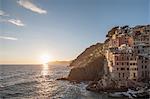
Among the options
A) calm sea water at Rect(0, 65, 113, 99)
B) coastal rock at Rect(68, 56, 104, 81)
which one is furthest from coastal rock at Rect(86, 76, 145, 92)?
coastal rock at Rect(68, 56, 104, 81)

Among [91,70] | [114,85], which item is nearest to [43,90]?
[114,85]

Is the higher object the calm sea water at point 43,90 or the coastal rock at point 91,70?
the coastal rock at point 91,70

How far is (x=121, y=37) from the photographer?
18.9m

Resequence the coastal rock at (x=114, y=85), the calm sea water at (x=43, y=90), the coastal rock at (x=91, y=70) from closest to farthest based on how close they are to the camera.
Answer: the calm sea water at (x=43, y=90)
the coastal rock at (x=114, y=85)
the coastal rock at (x=91, y=70)

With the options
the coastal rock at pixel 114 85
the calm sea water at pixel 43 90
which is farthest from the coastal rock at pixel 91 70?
the coastal rock at pixel 114 85

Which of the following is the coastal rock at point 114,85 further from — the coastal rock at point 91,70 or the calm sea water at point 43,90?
the coastal rock at point 91,70

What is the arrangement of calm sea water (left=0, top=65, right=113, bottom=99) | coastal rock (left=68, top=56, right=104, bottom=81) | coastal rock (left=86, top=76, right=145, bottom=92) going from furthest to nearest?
coastal rock (left=68, top=56, right=104, bottom=81) → coastal rock (left=86, top=76, right=145, bottom=92) → calm sea water (left=0, top=65, right=113, bottom=99)

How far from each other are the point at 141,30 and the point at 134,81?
21.2 ft

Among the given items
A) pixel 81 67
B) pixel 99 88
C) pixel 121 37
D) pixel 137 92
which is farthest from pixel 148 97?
pixel 81 67

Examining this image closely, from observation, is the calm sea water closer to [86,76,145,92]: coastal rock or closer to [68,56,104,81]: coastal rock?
[86,76,145,92]: coastal rock

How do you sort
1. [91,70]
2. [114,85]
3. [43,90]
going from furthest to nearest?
[91,70] → [43,90] → [114,85]

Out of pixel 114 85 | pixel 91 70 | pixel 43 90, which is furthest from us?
pixel 91 70

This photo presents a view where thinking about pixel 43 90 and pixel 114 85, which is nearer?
pixel 114 85

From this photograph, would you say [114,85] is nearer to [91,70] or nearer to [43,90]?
[43,90]
